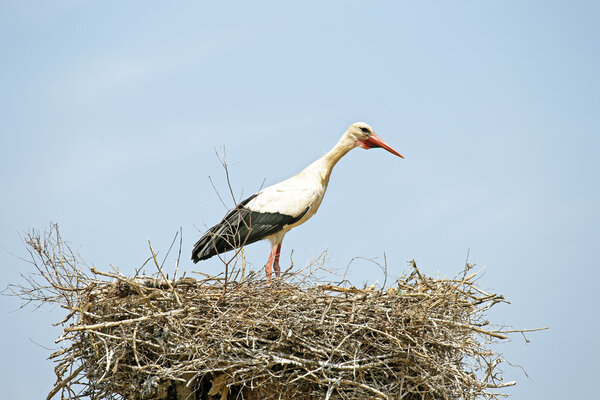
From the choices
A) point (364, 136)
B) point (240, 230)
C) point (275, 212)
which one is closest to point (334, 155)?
point (364, 136)

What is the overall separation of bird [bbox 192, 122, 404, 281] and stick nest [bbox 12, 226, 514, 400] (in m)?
1.47

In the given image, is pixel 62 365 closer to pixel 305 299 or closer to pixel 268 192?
pixel 305 299

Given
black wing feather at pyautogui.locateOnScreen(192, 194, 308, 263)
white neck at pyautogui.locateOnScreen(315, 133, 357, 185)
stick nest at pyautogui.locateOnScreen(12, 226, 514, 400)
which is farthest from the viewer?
white neck at pyautogui.locateOnScreen(315, 133, 357, 185)

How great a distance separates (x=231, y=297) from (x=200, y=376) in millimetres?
698

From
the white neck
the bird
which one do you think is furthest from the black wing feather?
the white neck

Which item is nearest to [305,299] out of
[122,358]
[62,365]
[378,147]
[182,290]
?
[182,290]

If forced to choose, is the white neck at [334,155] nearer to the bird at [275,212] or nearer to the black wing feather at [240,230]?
the bird at [275,212]

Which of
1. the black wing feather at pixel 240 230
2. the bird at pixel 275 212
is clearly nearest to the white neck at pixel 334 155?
the bird at pixel 275 212

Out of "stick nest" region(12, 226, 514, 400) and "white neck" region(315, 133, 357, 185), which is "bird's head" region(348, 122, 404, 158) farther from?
"stick nest" region(12, 226, 514, 400)

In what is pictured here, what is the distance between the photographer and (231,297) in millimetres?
5914

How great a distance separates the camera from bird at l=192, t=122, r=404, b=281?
7.65m

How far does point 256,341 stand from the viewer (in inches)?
229

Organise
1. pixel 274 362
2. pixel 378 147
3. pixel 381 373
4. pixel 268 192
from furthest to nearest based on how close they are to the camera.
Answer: pixel 378 147 → pixel 268 192 → pixel 381 373 → pixel 274 362

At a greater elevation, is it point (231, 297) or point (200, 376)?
point (231, 297)
